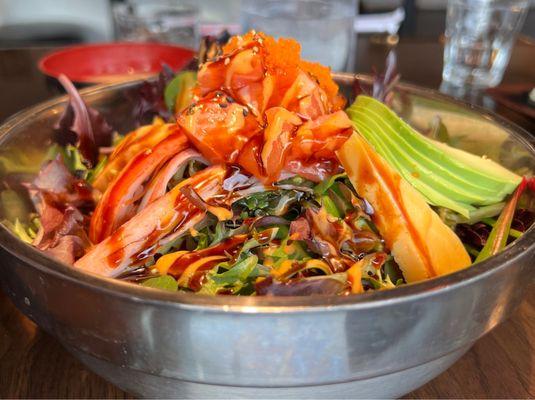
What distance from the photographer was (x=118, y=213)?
2.56 ft

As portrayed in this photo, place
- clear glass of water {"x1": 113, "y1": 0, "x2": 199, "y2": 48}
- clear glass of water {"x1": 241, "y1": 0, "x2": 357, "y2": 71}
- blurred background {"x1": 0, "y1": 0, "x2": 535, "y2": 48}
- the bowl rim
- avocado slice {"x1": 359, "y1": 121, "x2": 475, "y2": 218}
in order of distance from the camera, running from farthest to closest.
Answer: blurred background {"x1": 0, "y1": 0, "x2": 535, "y2": 48}, clear glass of water {"x1": 113, "y1": 0, "x2": 199, "y2": 48}, clear glass of water {"x1": 241, "y1": 0, "x2": 357, "y2": 71}, avocado slice {"x1": 359, "y1": 121, "x2": 475, "y2": 218}, the bowl rim

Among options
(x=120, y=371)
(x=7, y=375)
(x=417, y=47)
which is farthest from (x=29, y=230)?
(x=417, y=47)

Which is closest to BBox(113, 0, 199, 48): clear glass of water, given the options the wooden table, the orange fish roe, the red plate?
the red plate

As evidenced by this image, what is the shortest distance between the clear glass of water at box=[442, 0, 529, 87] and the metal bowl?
4.04 ft

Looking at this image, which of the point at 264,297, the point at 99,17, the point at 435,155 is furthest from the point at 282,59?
the point at 99,17

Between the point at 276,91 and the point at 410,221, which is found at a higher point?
the point at 276,91

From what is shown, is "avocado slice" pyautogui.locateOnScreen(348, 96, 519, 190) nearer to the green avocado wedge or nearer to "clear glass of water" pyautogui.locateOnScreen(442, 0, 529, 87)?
the green avocado wedge

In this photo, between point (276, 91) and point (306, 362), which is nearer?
point (306, 362)

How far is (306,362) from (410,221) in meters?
0.26

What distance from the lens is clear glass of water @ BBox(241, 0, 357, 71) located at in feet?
5.24

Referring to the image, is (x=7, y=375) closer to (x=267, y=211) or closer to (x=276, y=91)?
(x=267, y=211)

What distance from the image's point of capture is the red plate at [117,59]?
5.53 feet

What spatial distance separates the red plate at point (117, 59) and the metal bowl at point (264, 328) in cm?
115

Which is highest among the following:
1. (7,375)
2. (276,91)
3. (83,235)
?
(276,91)
